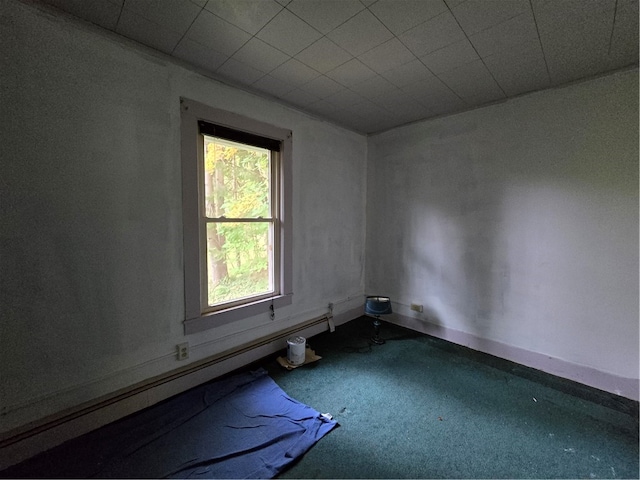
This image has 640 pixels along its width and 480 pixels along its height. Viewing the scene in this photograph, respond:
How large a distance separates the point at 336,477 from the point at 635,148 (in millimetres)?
3049

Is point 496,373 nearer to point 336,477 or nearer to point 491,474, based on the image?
point 491,474

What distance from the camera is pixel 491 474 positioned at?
→ 4.71 ft

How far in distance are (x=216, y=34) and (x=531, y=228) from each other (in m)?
2.97

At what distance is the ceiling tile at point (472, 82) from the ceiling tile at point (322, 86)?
87cm

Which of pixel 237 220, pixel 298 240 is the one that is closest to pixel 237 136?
pixel 237 220

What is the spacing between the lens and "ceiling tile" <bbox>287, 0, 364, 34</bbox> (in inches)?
56.1

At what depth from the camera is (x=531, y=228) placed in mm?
2453

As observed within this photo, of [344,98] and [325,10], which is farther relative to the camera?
[344,98]

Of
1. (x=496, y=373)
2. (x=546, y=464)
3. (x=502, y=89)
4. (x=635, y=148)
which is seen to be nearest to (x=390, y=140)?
(x=502, y=89)

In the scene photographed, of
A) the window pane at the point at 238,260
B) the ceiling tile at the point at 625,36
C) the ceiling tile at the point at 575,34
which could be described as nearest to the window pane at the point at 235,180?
the window pane at the point at 238,260

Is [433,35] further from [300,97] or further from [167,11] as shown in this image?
[167,11]

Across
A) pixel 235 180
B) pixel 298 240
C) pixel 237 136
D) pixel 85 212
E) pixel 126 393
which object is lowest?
pixel 126 393

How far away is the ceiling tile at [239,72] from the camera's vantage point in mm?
2025

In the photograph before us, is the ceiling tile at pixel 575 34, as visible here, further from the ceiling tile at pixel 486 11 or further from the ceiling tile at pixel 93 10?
the ceiling tile at pixel 93 10
